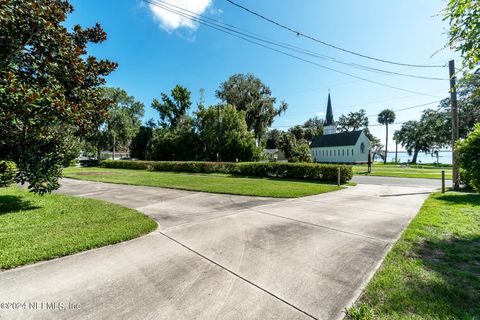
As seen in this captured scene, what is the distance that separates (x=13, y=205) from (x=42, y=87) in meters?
3.98

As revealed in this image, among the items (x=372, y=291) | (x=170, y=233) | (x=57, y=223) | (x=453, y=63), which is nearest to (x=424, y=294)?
(x=372, y=291)

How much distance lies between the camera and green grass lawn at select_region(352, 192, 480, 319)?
2189 mm

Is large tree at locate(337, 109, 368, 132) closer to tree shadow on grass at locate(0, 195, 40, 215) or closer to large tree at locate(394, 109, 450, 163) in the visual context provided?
large tree at locate(394, 109, 450, 163)

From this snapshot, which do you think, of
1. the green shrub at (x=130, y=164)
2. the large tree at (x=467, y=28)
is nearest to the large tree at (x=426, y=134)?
the large tree at (x=467, y=28)

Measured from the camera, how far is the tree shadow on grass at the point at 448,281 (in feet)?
7.18

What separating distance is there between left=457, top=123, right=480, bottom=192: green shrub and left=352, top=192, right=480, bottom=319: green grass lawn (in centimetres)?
388

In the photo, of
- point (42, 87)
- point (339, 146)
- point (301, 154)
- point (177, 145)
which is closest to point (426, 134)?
point (339, 146)

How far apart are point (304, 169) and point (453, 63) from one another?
A: 9165 mm

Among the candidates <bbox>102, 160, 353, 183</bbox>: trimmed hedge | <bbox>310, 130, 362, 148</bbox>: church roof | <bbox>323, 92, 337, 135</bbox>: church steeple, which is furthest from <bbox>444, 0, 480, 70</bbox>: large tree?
<bbox>323, 92, 337, 135</bbox>: church steeple

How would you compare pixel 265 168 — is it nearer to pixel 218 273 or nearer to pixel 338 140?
pixel 218 273

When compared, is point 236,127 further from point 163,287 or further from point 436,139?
point 436,139

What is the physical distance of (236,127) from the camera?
1123 inches

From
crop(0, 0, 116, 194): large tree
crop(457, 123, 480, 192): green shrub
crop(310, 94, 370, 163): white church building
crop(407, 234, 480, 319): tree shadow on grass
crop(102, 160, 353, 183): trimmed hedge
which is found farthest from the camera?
crop(310, 94, 370, 163): white church building

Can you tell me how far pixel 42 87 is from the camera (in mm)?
5164
